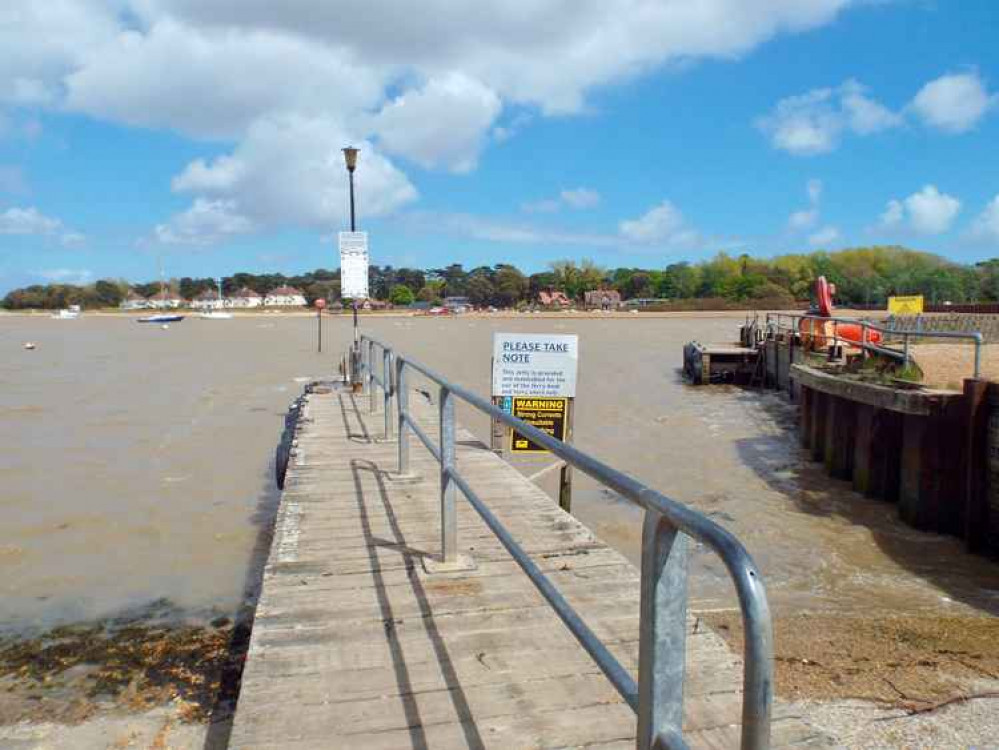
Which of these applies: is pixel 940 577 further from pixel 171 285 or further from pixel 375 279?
pixel 171 285

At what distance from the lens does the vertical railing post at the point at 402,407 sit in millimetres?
6277

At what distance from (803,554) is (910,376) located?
3759mm

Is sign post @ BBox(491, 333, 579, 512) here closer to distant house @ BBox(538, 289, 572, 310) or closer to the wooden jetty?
the wooden jetty

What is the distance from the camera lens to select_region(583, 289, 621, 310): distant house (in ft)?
457

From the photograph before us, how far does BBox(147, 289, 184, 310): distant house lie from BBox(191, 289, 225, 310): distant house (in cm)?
324

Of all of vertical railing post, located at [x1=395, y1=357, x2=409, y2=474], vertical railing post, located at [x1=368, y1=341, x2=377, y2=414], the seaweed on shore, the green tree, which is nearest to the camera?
the seaweed on shore

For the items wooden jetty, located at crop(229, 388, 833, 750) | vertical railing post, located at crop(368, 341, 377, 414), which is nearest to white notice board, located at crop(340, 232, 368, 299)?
vertical railing post, located at crop(368, 341, 377, 414)

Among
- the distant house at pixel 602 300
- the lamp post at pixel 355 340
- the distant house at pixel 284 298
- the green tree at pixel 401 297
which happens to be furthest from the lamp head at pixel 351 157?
the distant house at pixel 284 298

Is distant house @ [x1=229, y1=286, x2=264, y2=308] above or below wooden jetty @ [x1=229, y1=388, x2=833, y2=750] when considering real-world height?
above

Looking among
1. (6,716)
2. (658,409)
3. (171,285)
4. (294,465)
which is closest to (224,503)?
(294,465)

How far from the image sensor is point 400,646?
11.8 ft

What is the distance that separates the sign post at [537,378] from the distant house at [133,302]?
169 meters

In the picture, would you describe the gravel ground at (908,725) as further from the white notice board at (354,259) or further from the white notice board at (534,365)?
the white notice board at (354,259)

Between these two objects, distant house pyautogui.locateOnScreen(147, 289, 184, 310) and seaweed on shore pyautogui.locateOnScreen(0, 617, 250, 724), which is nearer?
seaweed on shore pyautogui.locateOnScreen(0, 617, 250, 724)
